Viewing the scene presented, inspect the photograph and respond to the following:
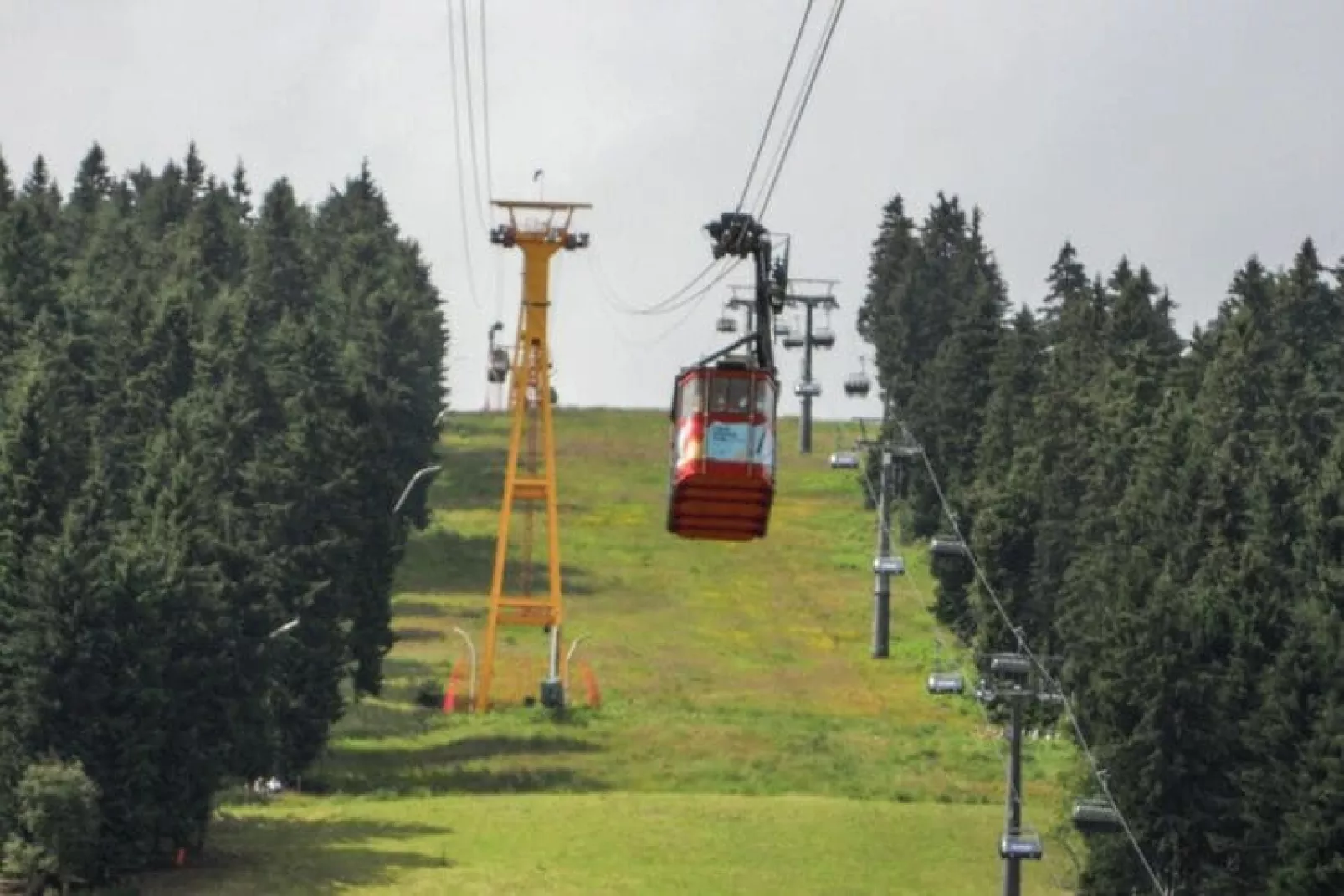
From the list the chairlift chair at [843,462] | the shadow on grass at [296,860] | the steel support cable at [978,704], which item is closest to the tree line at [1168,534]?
the steel support cable at [978,704]

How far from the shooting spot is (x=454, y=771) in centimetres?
11788

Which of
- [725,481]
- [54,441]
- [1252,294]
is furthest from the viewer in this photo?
[1252,294]

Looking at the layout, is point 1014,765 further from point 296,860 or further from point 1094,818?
point 296,860

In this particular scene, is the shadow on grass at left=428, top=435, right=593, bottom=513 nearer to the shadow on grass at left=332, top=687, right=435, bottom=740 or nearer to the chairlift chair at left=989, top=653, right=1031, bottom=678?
the shadow on grass at left=332, top=687, right=435, bottom=740

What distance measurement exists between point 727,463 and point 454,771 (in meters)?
60.8

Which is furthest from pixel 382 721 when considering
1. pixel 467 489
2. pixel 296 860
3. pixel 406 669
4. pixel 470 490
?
pixel 467 489

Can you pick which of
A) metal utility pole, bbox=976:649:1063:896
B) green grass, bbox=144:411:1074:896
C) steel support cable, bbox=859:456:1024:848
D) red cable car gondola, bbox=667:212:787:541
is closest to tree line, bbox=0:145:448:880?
green grass, bbox=144:411:1074:896

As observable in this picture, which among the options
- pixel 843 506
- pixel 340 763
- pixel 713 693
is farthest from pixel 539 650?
pixel 843 506

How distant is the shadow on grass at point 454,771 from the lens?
115 m

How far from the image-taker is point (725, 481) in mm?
58438

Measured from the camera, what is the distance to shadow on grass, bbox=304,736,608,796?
115125 millimetres

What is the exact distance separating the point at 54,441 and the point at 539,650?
3614cm

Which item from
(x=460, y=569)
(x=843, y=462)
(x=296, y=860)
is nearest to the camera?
(x=296, y=860)

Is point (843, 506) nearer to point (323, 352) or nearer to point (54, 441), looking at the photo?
point (323, 352)
